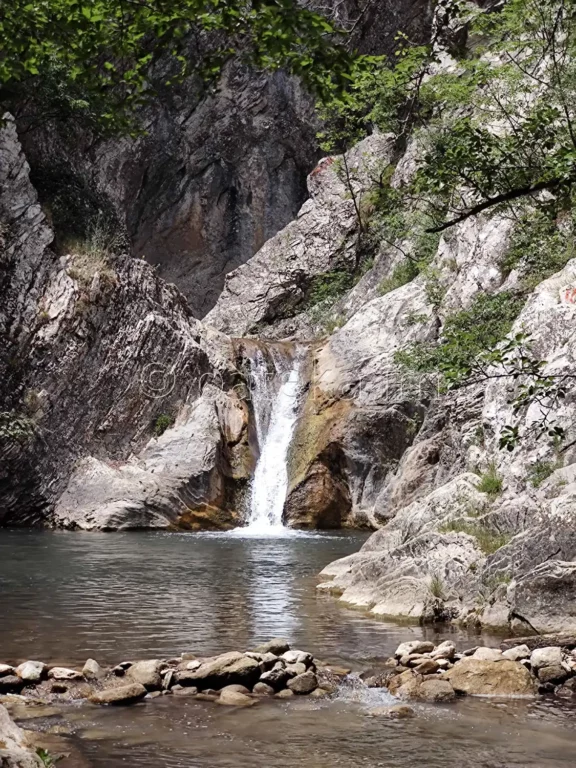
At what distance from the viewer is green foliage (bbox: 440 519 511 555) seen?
12.2 m

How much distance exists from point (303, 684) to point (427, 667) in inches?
52.1

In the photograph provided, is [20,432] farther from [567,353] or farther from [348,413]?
[567,353]

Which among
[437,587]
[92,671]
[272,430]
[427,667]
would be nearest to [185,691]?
[92,671]

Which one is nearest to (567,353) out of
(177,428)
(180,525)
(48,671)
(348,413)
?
(48,671)

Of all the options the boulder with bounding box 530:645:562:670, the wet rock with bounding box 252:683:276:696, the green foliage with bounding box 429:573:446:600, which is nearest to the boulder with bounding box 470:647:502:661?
the boulder with bounding box 530:645:562:670

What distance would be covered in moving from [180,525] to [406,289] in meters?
10.4

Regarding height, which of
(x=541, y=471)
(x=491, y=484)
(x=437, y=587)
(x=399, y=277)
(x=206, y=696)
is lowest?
(x=206, y=696)

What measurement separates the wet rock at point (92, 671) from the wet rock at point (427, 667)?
3.04 meters

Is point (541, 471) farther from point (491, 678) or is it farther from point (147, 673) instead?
point (147, 673)

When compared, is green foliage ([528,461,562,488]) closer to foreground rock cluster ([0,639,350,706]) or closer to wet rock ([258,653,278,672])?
foreground rock cluster ([0,639,350,706])

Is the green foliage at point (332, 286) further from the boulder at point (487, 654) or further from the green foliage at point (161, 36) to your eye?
the green foliage at point (161, 36)

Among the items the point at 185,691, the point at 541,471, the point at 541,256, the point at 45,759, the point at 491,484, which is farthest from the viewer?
the point at 541,256

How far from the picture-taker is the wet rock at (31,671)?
8.37 metres

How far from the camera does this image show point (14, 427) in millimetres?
26719
